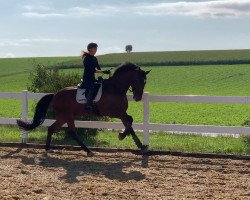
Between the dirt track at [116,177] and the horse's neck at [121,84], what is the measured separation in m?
1.49

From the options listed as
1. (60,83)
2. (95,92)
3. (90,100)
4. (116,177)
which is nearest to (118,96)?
(95,92)

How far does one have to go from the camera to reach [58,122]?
38.5 feet

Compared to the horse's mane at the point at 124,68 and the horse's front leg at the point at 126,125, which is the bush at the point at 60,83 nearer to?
the horse's front leg at the point at 126,125

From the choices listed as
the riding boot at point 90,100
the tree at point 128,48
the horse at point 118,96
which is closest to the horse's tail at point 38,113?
the horse at point 118,96

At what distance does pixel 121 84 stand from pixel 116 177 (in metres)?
3.05

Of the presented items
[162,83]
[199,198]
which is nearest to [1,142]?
[199,198]

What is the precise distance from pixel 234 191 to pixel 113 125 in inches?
194

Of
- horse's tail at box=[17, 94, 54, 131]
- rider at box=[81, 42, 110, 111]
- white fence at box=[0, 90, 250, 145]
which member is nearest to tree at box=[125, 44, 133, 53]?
white fence at box=[0, 90, 250, 145]

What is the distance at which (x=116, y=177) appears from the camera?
8.73 meters

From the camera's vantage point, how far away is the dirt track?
7.36 meters

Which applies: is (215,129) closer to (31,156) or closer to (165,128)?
(165,128)

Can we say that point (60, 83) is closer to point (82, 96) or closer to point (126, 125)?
point (82, 96)

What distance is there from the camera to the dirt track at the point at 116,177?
7.36 metres

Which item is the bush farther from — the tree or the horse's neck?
the tree
